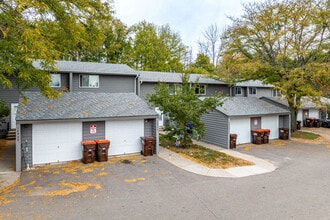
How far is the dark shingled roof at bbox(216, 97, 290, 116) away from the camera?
14696 mm

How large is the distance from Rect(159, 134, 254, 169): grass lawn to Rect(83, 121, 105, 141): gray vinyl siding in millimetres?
4334

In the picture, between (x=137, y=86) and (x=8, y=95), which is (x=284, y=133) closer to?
(x=137, y=86)

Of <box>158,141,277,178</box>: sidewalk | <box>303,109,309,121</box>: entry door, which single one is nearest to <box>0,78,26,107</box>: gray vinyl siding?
<box>158,141,277,178</box>: sidewalk

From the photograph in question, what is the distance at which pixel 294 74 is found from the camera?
15.7 metres

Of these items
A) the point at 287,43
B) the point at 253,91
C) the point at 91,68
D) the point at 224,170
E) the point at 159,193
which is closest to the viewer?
the point at 159,193

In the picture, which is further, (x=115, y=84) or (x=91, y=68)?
(x=115, y=84)

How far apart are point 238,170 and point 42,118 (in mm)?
8976

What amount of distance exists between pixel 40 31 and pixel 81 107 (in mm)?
4491

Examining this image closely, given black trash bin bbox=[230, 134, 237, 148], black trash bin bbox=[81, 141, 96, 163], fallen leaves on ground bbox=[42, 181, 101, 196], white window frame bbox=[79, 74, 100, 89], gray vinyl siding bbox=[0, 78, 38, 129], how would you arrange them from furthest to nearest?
1. white window frame bbox=[79, 74, 100, 89]
2. gray vinyl siding bbox=[0, 78, 38, 129]
3. black trash bin bbox=[230, 134, 237, 148]
4. black trash bin bbox=[81, 141, 96, 163]
5. fallen leaves on ground bbox=[42, 181, 101, 196]

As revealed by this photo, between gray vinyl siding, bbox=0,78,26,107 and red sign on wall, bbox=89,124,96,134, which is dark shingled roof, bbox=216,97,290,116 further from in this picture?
gray vinyl siding, bbox=0,78,26,107

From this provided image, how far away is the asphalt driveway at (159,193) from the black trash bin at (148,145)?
1.30 meters

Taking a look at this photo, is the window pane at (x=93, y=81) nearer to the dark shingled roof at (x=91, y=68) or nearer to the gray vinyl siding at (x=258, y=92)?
the dark shingled roof at (x=91, y=68)

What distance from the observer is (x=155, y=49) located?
3522cm

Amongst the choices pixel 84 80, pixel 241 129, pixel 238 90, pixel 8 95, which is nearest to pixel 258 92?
pixel 238 90
